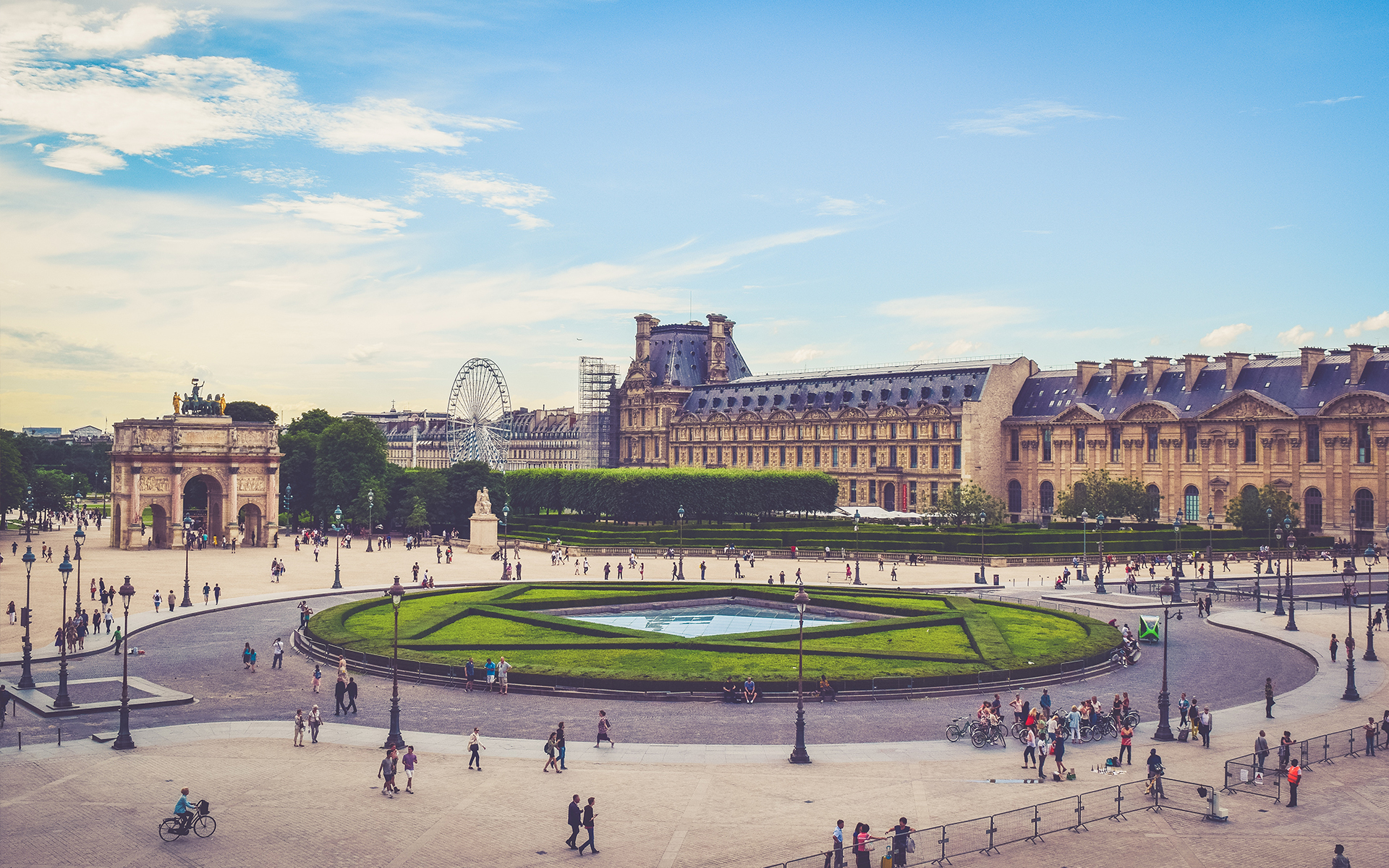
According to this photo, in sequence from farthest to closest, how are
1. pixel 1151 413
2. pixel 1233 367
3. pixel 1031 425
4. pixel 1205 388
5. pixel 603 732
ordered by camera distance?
pixel 1031 425
pixel 1151 413
pixel 1205 388
pixel 1233 367
pixel 603 732

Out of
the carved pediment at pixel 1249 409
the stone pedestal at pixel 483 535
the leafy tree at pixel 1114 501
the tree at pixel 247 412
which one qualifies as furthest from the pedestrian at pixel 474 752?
the tree at pixel 247 412

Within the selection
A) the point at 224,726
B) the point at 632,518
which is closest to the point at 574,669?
the point at 224,726

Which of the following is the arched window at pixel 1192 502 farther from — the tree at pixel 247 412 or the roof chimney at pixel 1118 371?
the tree at pixel 247 412

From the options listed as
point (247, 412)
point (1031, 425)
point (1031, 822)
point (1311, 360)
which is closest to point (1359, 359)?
point (1311, 360)

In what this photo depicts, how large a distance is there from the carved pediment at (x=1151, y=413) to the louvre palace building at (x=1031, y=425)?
15 cm

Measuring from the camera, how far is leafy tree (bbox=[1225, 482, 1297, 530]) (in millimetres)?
98938

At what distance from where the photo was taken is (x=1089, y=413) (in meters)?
125

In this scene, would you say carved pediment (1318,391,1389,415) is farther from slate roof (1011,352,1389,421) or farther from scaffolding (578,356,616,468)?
scaffolding (578,356,616,468)

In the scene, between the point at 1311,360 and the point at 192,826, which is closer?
the point at 192,826

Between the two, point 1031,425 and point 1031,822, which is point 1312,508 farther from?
point 1031,822

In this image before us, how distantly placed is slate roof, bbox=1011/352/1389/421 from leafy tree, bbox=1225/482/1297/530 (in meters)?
11.9

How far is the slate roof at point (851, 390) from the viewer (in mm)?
138125

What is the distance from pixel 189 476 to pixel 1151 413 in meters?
93.7

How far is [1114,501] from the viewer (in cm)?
10856
